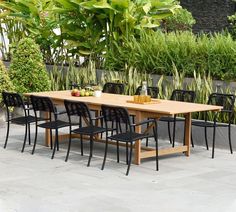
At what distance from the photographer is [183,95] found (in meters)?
11.6

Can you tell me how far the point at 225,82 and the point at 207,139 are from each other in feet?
4.98

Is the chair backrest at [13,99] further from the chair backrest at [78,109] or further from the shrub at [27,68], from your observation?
the shrub at [27,68]

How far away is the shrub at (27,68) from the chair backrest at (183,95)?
3.51 metres

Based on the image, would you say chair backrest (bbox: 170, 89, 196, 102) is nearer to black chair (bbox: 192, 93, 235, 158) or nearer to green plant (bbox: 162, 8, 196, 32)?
black chair (bbox: 192, 93, 235, 158)

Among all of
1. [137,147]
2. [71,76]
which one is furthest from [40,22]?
[137,147]

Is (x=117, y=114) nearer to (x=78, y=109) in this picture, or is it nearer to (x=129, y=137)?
(x=129, y=137)

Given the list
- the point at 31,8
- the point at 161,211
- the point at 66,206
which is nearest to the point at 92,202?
the point at 66,206

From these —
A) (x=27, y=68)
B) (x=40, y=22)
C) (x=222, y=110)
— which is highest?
(x=40, y=22)

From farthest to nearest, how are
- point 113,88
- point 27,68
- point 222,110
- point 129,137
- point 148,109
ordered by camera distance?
point 27,68 → point 113,88 → point 222,110 → point 148,109 → point 129,137

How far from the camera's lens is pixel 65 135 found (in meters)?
11.7

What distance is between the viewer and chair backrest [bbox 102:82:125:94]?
12607mm

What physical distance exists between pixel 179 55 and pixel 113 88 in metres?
1.49

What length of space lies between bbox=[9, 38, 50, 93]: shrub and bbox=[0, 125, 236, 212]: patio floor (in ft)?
10.6

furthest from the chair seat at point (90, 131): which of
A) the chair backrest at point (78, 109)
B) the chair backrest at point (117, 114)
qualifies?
the chair backrest at point (117, 114)
